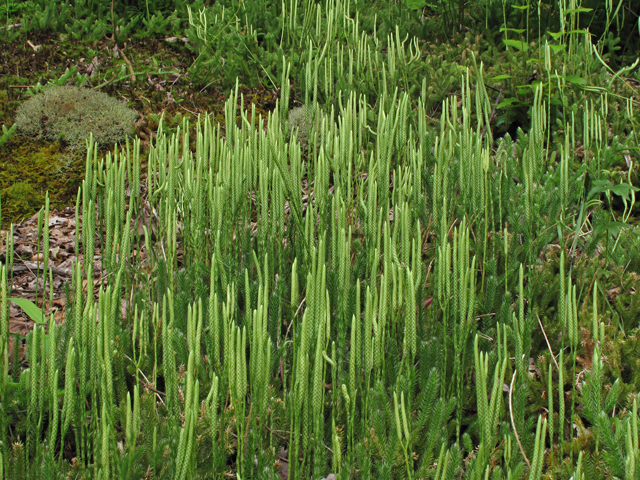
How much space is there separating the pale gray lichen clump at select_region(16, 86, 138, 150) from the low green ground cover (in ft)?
0.51

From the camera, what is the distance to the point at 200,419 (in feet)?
5.35

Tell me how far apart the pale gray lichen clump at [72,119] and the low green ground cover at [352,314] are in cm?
16

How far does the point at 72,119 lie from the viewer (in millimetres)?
3770

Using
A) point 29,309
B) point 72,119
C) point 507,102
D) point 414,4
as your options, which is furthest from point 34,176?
point 414,4


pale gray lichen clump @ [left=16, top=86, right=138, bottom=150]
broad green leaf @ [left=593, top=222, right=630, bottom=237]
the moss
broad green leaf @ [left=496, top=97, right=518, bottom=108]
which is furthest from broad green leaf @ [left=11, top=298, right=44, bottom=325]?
broad green leaf @ [left=496, top=97, right=518, bottom=108]

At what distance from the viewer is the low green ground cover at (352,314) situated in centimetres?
137

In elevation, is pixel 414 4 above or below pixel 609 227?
above

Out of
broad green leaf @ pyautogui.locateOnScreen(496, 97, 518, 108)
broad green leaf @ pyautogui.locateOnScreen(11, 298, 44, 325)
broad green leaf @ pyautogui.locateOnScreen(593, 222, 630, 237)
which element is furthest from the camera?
broad green leaf @ pyautogui.locateOnScreen(496, 97, 518, 108)

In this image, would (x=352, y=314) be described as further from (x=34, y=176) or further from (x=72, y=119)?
(x=72, y=119)

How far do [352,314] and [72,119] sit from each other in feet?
8.95

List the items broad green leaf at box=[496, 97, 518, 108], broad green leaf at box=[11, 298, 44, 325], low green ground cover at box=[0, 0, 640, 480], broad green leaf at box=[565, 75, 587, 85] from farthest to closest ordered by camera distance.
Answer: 1. broad green leaf at box=[496, 97, 518, 108]
2. broad green leaf at box=[565, 75, 587, 85]
3. broad green leaf at box=[11, 298, 44, 325]
4. low green ground cover at box=[0, 0, 640, 480]

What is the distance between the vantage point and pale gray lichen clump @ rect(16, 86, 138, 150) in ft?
12.2

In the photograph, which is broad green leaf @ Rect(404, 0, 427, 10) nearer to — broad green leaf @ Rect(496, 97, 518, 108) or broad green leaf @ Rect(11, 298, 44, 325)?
broad green leaf @ Rect(496, 97, 518, 108)

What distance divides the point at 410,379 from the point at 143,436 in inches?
29.2
